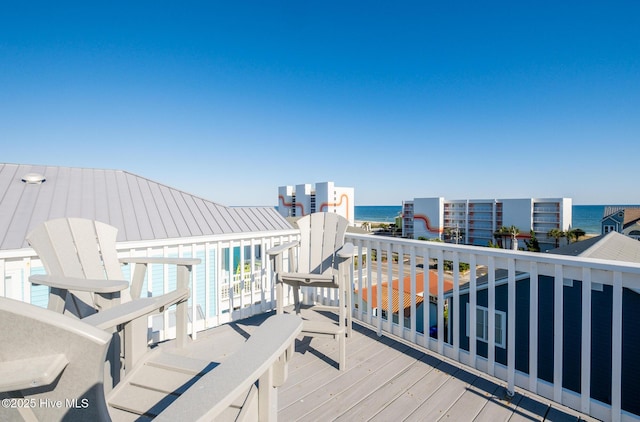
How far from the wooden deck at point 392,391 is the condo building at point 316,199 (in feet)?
113

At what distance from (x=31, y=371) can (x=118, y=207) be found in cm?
726

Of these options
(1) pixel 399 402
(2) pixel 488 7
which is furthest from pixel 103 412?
(2) pixel 488 7

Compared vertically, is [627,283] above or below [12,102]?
below

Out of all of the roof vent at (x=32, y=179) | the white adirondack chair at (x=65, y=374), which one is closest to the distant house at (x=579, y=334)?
the white adirondack chair at (x=65, y=374)

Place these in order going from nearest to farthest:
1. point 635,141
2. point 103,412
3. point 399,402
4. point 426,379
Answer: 1. point 103,412
2. point 399,402
3. point 426,379
4. point 635,141

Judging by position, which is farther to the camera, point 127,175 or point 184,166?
point 184,166

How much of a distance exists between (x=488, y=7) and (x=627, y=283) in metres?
9.50

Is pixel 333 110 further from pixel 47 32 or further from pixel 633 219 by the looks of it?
pixel 633 219

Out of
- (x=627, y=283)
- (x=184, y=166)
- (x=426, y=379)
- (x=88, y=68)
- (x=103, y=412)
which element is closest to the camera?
(x=103, y=412)

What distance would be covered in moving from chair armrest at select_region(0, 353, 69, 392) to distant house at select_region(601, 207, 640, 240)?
34649 mm

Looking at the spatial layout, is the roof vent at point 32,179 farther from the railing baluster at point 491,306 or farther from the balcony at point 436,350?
the railing baluster at point 491,306

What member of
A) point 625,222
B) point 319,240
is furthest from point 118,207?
point 625,222

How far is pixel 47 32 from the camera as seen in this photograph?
5.57 meters

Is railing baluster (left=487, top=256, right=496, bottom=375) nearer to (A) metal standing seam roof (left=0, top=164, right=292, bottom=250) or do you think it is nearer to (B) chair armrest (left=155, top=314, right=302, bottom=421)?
(B) chair armrest (left=155, top=314, right=302, bottom=421)
